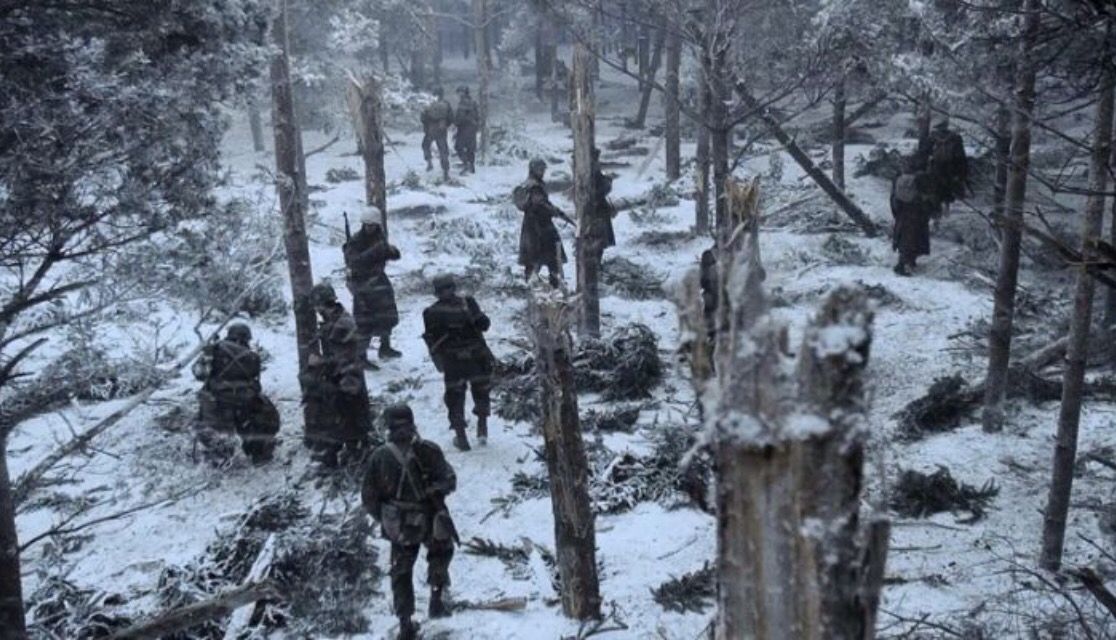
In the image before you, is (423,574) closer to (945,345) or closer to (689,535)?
(689,535)

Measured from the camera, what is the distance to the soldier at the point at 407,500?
6230mm

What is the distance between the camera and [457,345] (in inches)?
354

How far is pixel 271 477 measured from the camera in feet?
29.3

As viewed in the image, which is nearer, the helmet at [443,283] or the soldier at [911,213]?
the helmet at [443,283]

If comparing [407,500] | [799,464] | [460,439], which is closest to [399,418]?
[407,500]

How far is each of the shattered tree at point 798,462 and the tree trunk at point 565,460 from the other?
4.14m

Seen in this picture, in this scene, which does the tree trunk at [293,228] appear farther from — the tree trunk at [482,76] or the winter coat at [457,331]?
the tree trunk at [482,76]

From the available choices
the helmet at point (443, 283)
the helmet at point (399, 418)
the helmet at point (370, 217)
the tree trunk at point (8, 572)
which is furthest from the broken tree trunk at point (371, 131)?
the tree trunk at point (8, 572)

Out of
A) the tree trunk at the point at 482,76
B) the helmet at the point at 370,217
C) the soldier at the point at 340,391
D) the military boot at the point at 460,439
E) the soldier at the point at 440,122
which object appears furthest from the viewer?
the tree trunk at the point at 482,76

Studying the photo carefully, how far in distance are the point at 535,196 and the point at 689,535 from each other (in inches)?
236

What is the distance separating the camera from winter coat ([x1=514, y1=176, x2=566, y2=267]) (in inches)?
473

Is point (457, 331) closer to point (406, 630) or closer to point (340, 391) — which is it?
point (340, 391)

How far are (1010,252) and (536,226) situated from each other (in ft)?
20.8

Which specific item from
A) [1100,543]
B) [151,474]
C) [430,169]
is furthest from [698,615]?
[430,169]
